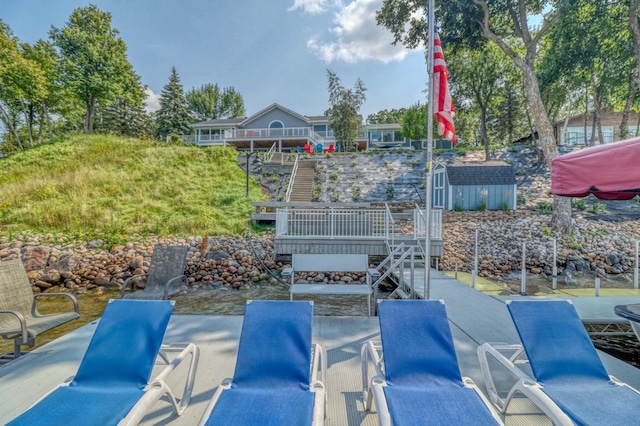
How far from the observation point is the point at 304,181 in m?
19.3

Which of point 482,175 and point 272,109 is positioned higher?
point 272,109

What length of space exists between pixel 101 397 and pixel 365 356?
6.60 ft

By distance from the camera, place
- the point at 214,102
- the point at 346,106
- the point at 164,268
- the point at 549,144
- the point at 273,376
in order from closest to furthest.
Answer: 1. the point at 273,376
2. the point at 164,268
3. the point at 549,144
4. the point at 346,106
5. the point at 214,102

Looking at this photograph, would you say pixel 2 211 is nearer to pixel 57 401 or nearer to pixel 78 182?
pixel 78 182

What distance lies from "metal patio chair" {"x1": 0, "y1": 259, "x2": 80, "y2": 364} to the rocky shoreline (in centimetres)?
475

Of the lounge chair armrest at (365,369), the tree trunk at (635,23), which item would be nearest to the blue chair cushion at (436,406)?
the lounge chair armrest at (365,369)

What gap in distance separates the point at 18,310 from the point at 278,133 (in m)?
25.7

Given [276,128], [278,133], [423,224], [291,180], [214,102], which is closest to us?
[423,224]

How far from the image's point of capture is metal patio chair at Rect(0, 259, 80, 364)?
3.39 metres

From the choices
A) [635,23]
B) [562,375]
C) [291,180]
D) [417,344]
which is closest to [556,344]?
[562,375]

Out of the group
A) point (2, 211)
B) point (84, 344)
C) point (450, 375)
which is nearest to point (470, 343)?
point (450, 375)

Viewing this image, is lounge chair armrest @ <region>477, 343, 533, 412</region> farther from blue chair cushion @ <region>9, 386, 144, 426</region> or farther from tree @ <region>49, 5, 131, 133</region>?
tree @ <region>49, 5, 131, 133</region>

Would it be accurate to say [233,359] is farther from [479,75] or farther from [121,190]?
[479,75]

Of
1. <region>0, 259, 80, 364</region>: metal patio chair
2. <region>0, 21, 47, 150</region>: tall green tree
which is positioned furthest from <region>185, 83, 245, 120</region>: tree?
<region>0, 259, 80, 364</region>: metal patio chair
